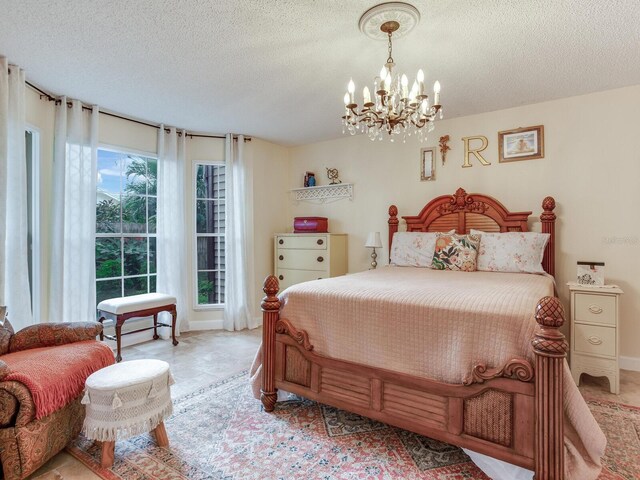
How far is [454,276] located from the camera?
275 centimetres

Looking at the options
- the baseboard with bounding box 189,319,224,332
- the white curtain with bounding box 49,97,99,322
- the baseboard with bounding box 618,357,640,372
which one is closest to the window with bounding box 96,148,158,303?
the white curtain with bounding box 49,97,99,322

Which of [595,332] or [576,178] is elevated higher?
[576,178]

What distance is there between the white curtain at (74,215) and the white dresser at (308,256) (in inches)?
82.6

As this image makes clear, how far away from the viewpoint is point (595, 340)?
8.49 feet

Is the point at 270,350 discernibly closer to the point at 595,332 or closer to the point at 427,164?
the point at 595,332

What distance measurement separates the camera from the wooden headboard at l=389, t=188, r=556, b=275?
10.4 ft

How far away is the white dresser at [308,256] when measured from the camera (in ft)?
13.6

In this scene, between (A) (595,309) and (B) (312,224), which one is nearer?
(A) (595,309)

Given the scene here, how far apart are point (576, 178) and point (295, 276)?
10.3 ft

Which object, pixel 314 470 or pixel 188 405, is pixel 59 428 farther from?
pixel 314 470

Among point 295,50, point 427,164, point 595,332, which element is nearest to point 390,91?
point 295,50

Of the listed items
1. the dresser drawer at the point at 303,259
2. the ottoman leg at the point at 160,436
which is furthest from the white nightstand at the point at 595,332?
the ottoman leg at the point at 160,436

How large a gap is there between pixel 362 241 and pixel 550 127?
90.0 inches

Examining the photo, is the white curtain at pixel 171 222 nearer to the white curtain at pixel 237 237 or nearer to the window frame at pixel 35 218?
the white curtain at pixel 237 237
